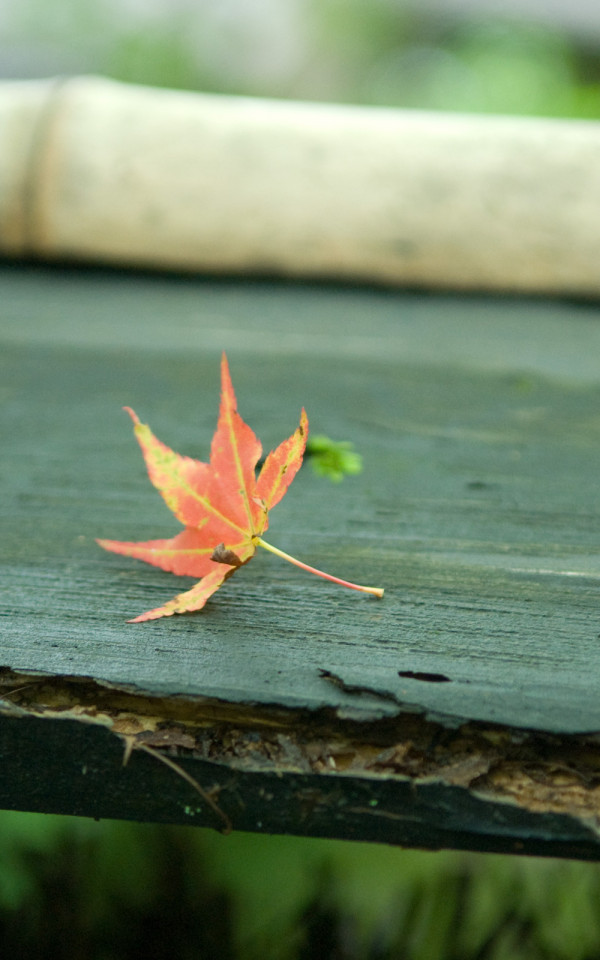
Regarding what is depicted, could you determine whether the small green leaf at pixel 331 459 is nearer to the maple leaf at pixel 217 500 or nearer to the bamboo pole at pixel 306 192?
the maple leaf at pixel 217 500

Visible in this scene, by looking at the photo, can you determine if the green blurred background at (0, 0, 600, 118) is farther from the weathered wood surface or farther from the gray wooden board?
the weathered wood surface

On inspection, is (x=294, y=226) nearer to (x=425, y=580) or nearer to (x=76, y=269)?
(x=76, y=269)

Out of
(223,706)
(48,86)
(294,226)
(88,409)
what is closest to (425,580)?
(223,706)

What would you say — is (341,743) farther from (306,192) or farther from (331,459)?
(306,192)

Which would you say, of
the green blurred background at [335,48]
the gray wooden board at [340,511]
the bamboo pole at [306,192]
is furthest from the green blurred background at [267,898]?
the green blurred background at [335,48]

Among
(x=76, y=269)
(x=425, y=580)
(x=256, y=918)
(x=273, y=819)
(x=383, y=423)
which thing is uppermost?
(x=76, y=269)

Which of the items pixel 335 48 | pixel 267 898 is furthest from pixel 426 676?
pixel 335 48
